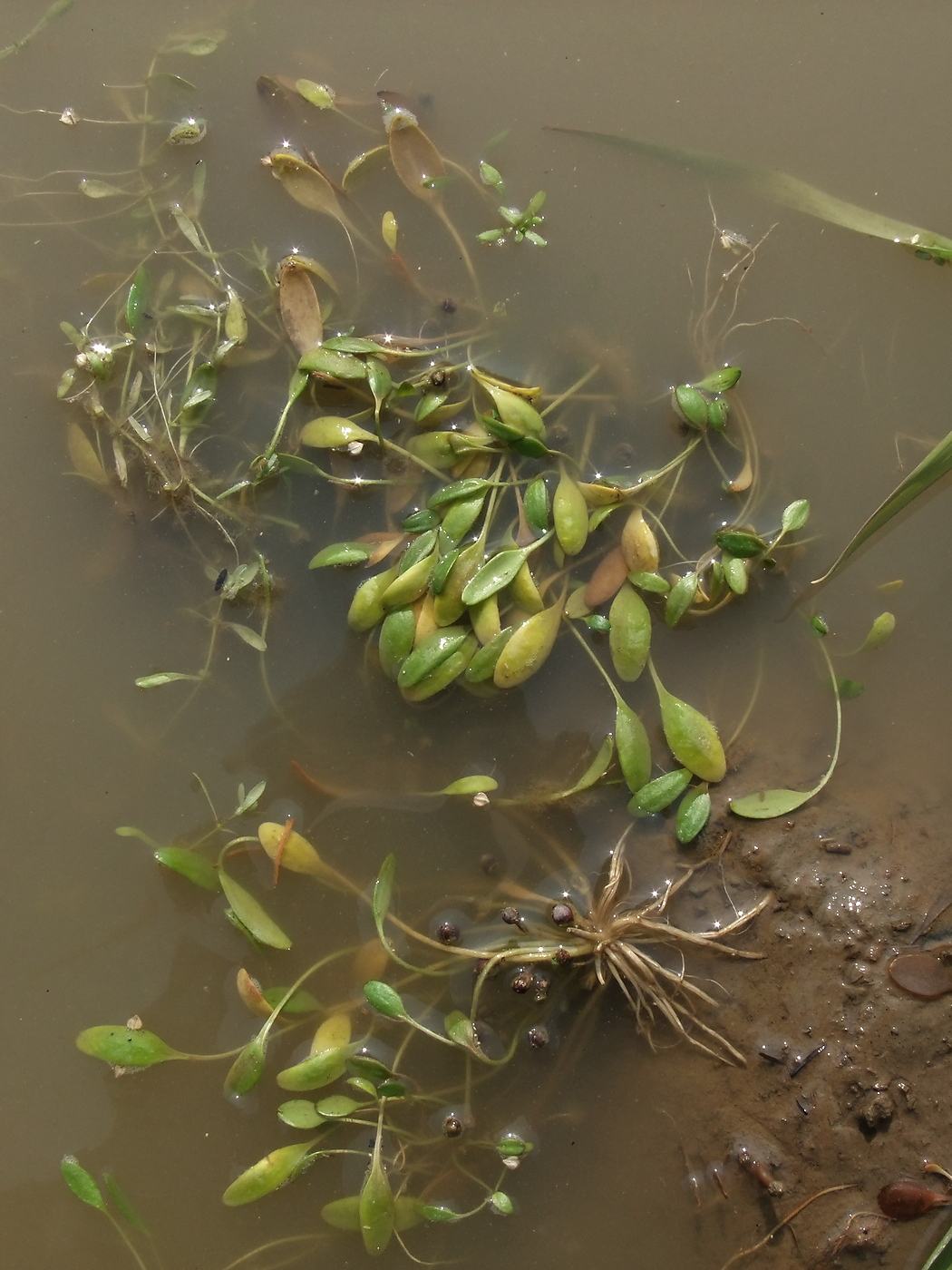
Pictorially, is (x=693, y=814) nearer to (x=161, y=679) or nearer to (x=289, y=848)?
(x=289, y=848)

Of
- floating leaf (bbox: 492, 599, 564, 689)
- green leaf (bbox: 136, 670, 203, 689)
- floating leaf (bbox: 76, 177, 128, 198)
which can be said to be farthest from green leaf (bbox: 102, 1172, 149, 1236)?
floating leaf (bbox: 76, 177, 128, 198)

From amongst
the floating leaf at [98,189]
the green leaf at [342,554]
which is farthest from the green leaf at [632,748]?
the floating leaf at [98,189]

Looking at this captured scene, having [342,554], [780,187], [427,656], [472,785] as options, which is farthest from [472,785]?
[780,187]

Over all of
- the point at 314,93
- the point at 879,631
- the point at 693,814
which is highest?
the point at 314,93

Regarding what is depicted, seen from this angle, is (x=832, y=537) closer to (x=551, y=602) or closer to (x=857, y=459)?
(x=857, y=459)

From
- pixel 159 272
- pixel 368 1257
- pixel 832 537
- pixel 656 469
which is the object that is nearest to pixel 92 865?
pixel 368 1257

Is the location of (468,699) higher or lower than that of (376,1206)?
higher
